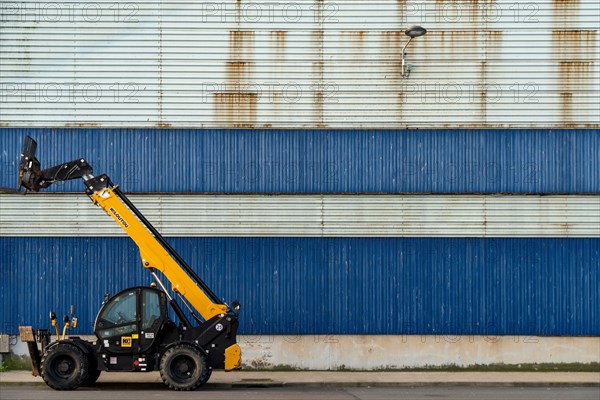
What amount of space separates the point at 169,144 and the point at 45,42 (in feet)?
14.1

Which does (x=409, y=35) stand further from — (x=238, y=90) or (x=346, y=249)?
(x=346, y=249)

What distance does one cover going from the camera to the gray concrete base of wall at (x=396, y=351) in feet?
77.9

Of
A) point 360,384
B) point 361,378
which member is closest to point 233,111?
point 361,378

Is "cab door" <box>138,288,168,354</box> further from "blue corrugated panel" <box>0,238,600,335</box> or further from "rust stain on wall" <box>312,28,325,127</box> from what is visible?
"rust stain on wall" <box>312,28,325,127</box>

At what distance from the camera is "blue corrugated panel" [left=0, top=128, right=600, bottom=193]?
2419 centimetres

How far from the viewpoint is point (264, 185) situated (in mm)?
24203

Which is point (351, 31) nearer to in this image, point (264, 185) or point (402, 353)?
point (264, 185)

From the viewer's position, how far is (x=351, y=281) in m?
24.0

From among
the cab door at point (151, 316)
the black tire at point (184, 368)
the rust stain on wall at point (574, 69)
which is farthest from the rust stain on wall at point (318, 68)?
the black tire at point (184, 368)

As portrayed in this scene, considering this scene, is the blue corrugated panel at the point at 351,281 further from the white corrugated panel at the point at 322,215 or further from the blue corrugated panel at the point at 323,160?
the blue corrugated panel at the point at 323,160

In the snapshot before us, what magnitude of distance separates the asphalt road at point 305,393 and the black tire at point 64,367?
0.75 feet

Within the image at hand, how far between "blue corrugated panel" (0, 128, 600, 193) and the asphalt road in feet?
18.8

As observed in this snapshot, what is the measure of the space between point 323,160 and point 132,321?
7.16m

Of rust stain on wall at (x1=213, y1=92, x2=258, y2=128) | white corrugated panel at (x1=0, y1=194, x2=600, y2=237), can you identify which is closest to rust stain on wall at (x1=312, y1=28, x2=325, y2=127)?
rust stain on wall at (x1=213, y1=92, x2=258, y2=128)
